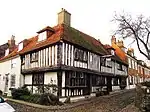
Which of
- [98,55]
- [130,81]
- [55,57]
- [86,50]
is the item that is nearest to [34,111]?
[55,57]

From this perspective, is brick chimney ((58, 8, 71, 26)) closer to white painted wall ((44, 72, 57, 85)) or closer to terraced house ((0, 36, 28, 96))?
terraced house ((0, 36, 28, 96))

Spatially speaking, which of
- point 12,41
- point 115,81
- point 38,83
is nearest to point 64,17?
point 38,83

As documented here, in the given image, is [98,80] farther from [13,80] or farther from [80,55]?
[13,80]

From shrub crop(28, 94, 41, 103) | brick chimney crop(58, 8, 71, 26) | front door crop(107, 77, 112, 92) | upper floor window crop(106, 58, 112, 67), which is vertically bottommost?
shrub crop(28, 94, 41, 103)

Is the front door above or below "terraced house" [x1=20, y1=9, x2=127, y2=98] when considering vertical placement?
below

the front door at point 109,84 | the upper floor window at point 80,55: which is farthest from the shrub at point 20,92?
the front door at point 109,84

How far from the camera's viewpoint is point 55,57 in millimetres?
17922

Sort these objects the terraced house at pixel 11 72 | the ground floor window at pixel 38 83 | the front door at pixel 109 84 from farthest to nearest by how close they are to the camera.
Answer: the front door at pixel 109 84 → the terraced house at pixel 11 72 → the ground floor window at pixel 38 83

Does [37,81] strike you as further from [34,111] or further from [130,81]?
[130,81]

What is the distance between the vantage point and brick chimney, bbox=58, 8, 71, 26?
22.1 meters

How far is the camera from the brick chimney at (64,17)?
22.1 metres

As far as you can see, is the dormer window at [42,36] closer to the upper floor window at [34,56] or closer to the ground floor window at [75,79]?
the upper floor window at [34,56]

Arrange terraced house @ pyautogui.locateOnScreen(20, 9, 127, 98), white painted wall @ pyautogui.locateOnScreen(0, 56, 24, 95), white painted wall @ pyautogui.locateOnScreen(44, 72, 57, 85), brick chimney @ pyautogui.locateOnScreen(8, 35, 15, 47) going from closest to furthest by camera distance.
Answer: terraced house @ pyautogui.locateOnScreen(20, 9, 127, 98) → white painted wall @ pyautogui.locateOnScreen(44, 72, 57, 85) → white painted wall @ pyautogui.locateOnScreen(0, 56, 24, 95) → brick chimney @ pyautogui.locateOnScreen(8, 35, 15, 47)

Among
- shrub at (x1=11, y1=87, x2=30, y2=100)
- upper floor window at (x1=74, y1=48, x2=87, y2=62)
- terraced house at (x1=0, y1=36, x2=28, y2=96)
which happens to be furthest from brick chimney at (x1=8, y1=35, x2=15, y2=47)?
upper floor window at (x1=74, y1=48, x2=87, y2=62)
